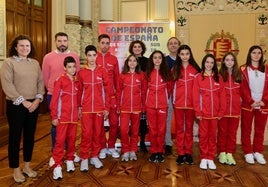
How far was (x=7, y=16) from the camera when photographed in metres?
5.29

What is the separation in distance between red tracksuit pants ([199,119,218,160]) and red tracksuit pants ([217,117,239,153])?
0.19m

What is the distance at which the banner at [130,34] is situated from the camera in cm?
456

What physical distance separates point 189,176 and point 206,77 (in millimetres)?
1041

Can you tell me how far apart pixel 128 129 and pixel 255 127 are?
1447 mm

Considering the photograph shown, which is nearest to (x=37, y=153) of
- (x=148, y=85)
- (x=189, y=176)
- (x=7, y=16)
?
(x=148, y=85)

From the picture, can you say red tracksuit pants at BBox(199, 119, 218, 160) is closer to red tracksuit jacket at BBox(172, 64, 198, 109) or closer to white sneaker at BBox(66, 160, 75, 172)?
red tracksuit jacket at BBox(172, 64, 198, 109)

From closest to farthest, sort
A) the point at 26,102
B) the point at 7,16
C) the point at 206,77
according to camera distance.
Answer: the point at 26,102 → the point at 206,77 → the point at 7,16

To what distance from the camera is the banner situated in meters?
4.56

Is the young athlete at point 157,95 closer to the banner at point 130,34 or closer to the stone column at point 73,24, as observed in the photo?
the banner at point 130,34

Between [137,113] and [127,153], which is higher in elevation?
[137,113]

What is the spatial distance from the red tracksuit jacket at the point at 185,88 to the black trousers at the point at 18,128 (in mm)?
1506

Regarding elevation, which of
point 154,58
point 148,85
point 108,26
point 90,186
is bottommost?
point 90,186

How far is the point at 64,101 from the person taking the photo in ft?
10.1

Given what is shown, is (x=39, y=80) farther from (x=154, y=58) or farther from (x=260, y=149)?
(x=260, y=149)
